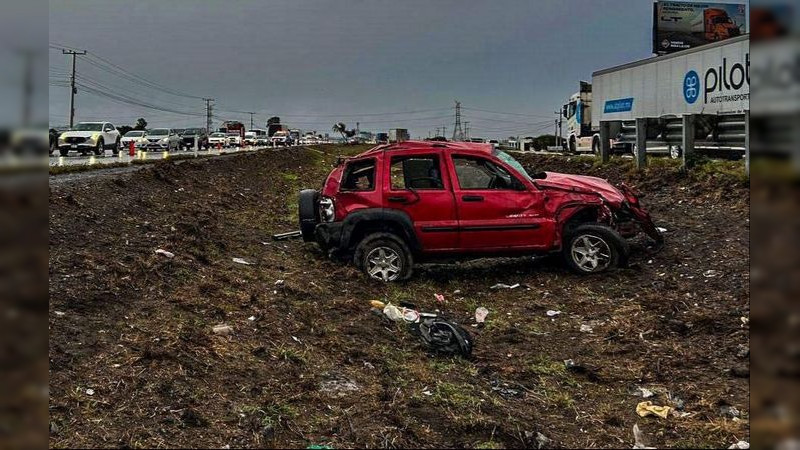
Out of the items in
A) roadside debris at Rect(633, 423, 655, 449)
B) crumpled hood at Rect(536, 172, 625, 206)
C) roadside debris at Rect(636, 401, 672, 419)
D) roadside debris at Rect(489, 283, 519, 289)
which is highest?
crumpled hood at Rect(536, 172, 625, 206)

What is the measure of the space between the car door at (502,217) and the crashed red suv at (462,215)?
0.04 ft

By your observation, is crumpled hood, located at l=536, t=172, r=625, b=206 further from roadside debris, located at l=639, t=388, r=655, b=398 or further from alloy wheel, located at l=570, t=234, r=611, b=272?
roadside debris, located at l=639, t=388, r=655, b=398

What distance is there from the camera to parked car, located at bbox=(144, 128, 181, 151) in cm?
4269

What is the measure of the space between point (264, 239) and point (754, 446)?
11.4 meters

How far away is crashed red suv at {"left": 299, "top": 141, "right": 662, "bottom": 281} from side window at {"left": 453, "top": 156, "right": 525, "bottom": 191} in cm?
1

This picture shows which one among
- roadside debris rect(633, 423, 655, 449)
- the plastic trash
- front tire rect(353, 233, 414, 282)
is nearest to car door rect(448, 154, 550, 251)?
front tire rect(353, 233, 414, 282)

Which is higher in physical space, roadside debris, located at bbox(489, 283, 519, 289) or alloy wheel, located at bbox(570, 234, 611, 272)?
alloy wheel, located at bbox(570, 234, 611, 272)

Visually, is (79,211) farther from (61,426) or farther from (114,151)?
(114,151)

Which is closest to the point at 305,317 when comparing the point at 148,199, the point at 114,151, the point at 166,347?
the point at 166,347

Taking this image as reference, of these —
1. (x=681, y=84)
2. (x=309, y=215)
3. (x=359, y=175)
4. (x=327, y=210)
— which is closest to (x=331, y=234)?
(x=327, y=210)

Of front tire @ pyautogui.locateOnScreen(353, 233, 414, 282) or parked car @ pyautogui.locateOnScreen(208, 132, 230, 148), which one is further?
parked car @ pyautogui.locateOnScreen(208, 132, 230, 148)

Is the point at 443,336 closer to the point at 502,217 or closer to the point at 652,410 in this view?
the point at 652,410

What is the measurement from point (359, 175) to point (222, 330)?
3.88 m

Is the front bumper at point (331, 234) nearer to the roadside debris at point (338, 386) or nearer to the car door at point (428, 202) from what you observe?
the car door at point (428, 202)
